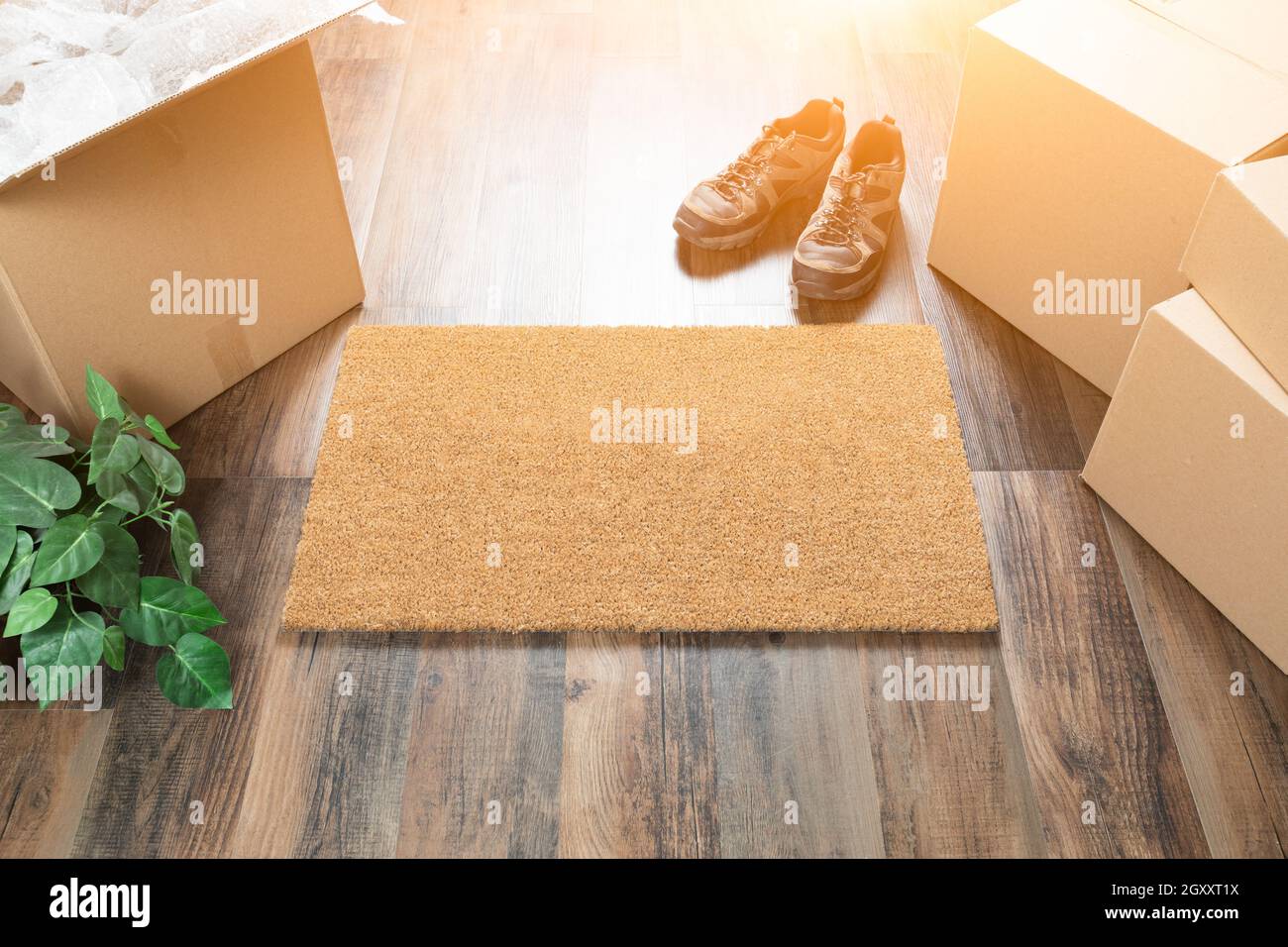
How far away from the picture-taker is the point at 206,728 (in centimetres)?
139

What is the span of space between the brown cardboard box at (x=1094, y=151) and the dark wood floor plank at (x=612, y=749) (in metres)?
0.90

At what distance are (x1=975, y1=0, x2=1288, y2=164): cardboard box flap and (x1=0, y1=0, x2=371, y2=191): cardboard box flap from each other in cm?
102

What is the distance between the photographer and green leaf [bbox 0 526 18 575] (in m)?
1.29

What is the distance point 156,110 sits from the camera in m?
1.44

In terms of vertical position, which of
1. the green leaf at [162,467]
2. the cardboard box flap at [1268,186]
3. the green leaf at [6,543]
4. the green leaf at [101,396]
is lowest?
the green leaf at [162,467]

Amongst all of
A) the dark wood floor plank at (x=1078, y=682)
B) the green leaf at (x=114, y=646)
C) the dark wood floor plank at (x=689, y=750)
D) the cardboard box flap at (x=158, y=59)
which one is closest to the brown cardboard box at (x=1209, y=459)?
the dark wood floor plank at (x=1078, y=682)

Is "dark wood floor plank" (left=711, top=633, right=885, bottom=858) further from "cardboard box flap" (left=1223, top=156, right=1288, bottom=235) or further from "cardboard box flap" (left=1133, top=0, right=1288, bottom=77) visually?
"cardboard box flap" (left=1133, top=0, right=1288, bottom=77)

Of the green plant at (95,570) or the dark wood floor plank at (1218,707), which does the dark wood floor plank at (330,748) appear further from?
the dark wood floor plank at (1218,707)

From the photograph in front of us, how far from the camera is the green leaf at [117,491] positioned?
4.51ft

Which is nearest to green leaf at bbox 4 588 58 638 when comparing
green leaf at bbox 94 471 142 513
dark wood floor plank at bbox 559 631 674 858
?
green leaf at bbox 94 471 142 513

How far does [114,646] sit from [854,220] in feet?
4.51

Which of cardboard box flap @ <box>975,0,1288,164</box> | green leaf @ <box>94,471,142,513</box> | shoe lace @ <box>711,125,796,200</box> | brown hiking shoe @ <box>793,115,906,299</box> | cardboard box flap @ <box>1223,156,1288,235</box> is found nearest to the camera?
cardboard box flap @ <box>1223,156,1288,235</box>
